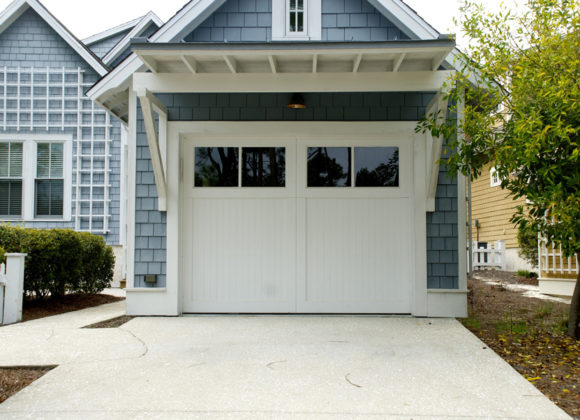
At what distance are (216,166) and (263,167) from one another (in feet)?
1.97

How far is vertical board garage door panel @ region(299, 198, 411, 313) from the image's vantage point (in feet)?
21.5

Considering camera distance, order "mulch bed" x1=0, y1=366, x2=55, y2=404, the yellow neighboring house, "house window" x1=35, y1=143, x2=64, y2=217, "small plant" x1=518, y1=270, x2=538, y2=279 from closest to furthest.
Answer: "mulch bed" x1=0, y1=366, x2=55, y2=404 < the yellow neighboring house < "house window" x1=35, y1=143, x2=64, y2=217 < "small plant" x1=518, y1=270, x2=538, y2=279

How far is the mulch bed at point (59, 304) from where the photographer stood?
675cm

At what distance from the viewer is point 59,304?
748 centimetres

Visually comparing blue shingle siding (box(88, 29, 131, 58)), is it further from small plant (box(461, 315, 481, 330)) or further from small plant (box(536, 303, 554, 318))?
small plant (box(536, 303, 554, 318))

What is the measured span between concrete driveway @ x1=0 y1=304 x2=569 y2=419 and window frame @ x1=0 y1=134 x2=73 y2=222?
5.50m

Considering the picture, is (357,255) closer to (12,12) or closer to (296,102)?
(296,102)

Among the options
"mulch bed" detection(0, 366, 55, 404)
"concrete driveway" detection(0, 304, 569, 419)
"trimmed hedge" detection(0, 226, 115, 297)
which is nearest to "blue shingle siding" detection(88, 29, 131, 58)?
"trimmed hedge" detection(0, 226, 115, 297)

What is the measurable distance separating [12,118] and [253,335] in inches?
329

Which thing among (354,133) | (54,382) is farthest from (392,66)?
(54,382)

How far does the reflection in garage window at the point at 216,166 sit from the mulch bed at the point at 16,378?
3.13m

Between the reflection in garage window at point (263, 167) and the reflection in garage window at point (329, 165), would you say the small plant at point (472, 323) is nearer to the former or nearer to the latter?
the reflection in garage window at point (329, 165)

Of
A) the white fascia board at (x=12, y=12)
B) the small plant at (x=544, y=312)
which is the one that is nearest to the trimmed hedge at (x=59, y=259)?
the white fascia board at (x=12, y=12)

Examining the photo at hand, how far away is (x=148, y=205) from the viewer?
659 cm
